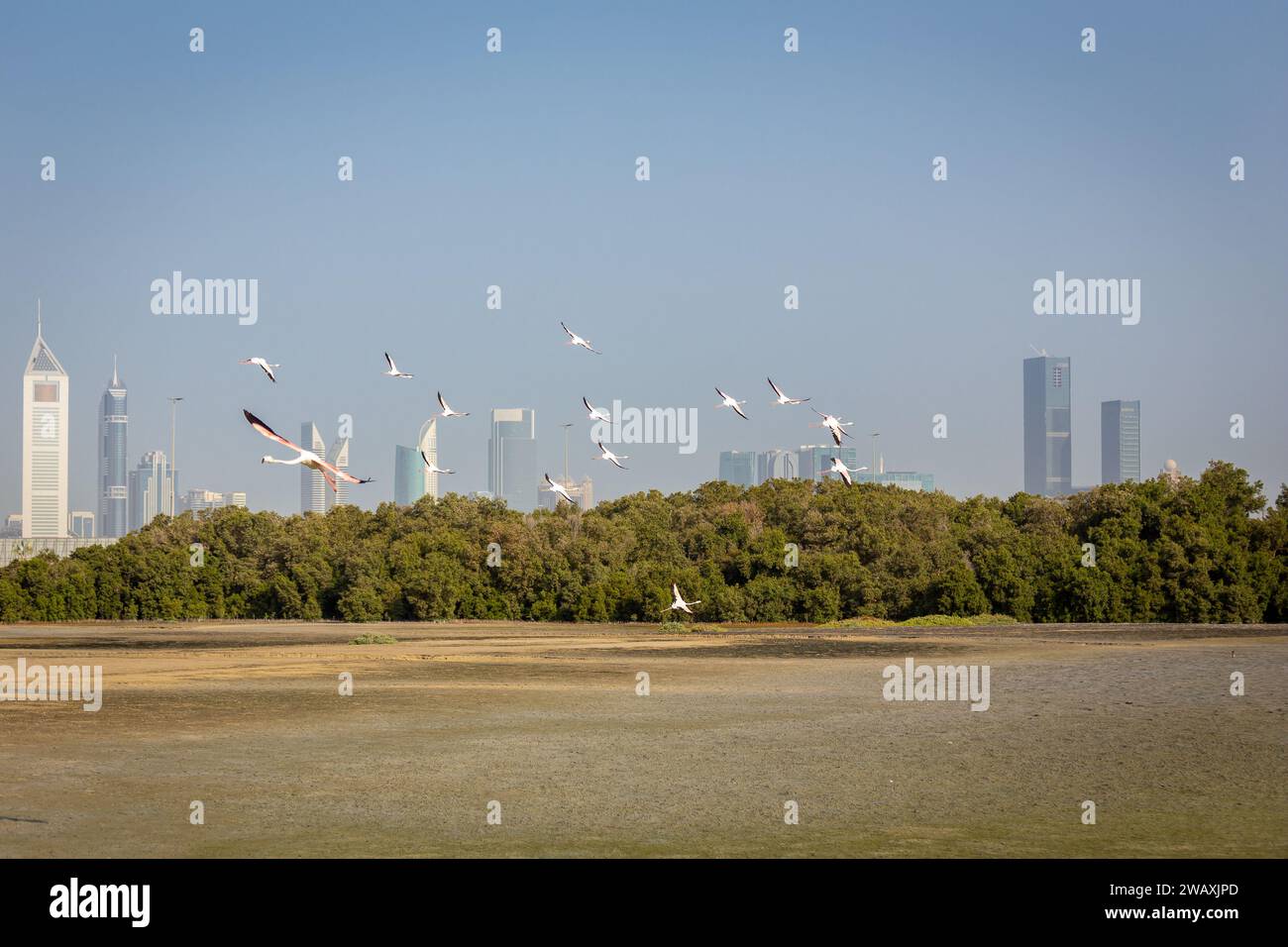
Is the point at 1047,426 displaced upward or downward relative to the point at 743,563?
upward

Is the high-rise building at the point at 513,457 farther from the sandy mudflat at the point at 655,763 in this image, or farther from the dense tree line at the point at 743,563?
the sandy mudflat at the point at 655,763

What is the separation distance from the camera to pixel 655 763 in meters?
18.1

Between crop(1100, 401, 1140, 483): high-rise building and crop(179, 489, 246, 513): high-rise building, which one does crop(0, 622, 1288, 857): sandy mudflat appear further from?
crop(1100, 401, 1140, 483): high-rise building

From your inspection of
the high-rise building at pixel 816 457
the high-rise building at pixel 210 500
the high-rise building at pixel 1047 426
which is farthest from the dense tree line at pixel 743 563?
the high-rise building at pixel 1047 426

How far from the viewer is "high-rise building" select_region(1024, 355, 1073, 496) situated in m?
164

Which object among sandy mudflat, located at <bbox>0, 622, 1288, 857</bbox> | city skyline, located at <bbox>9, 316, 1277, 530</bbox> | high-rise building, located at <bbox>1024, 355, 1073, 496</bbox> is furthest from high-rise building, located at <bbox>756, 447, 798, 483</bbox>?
sandy mudflat, located at <bbox>0, 622, 1288, 857</bbox>

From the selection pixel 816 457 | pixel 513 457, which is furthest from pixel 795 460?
pixel 513 457

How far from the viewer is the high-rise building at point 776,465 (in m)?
109

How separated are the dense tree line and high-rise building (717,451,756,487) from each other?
62242 millimetres

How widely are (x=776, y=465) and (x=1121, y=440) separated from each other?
4634 cm

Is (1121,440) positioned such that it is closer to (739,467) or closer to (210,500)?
(739,467)

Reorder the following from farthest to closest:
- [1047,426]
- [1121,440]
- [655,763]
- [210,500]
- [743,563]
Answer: [1047,426] → [1121,440] → [210,500] → [743,563] → [655,763]

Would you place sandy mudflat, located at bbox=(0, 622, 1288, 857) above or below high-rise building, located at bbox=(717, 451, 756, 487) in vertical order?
below
